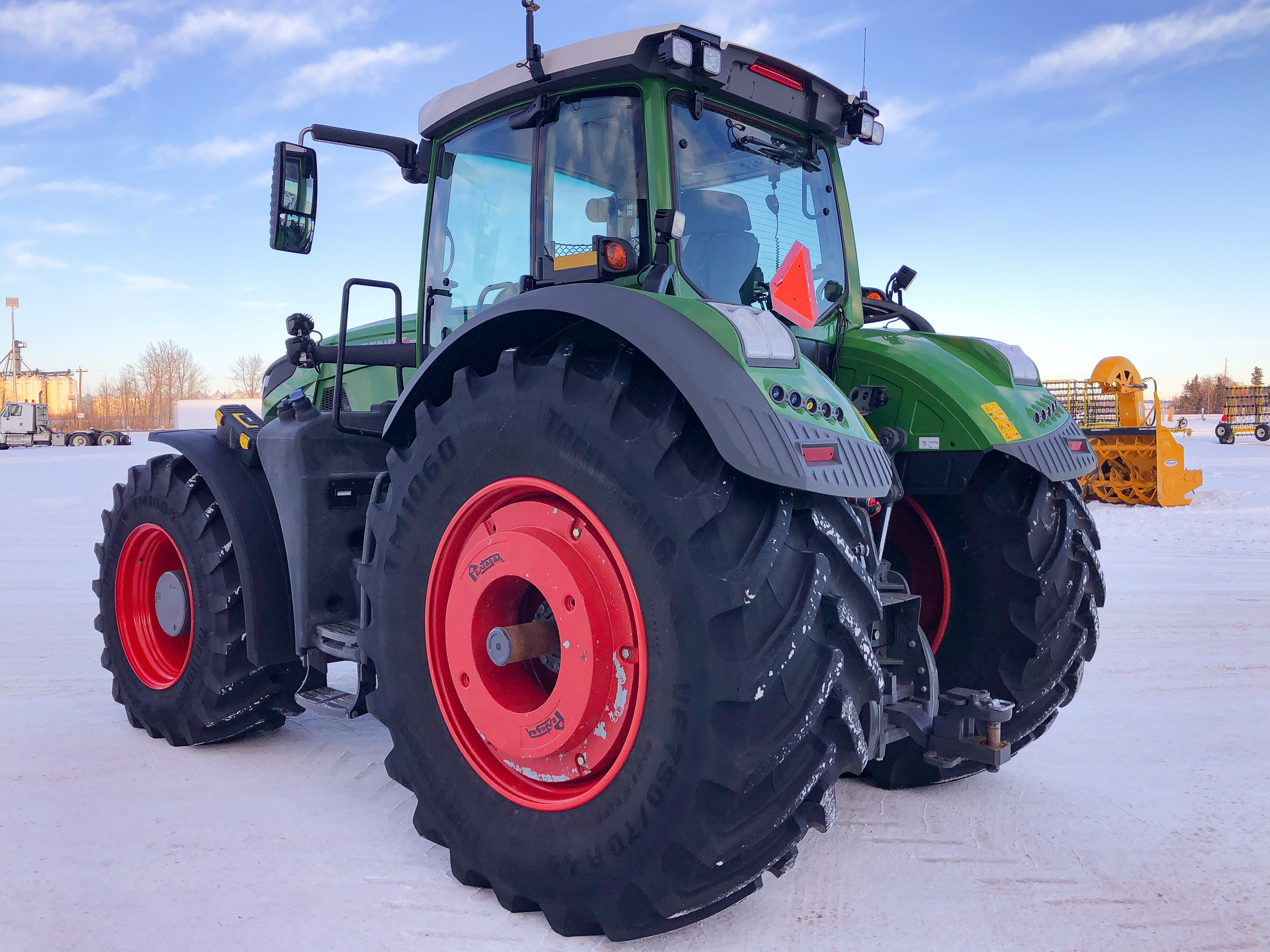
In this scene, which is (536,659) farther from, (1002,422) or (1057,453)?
(1057,453)

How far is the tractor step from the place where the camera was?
3061mm

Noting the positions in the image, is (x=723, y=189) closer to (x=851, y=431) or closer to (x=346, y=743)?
(x=851, y=431)

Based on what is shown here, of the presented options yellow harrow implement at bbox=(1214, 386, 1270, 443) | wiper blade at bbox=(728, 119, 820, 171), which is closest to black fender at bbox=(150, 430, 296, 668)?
wiper blade at bbox=(728, 119, 820, 171)

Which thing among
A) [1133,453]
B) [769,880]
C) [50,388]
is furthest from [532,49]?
[50,388]

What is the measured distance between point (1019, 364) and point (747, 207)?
43.8 inches

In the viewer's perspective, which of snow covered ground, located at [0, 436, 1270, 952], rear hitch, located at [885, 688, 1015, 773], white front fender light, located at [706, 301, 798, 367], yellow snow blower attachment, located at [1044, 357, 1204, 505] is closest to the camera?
white front fender light, located at [706, 301, 798, 367]

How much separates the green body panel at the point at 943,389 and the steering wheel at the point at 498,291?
3.78 feet

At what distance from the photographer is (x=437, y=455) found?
2.52m

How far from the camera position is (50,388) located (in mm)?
71062

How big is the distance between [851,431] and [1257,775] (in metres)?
2.33

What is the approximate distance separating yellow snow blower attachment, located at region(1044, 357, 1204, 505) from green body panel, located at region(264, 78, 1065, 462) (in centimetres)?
1020

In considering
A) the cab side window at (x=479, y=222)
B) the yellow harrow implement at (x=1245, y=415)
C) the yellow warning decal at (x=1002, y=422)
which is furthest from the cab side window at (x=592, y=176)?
the yellow harrow implement at (x=1245, y=415)

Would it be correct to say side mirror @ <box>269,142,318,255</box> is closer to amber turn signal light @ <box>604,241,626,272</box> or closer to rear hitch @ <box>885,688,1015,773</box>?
amber turn signal light @ <box>604,241,626,272</box>

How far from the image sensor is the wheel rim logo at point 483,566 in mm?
2389
